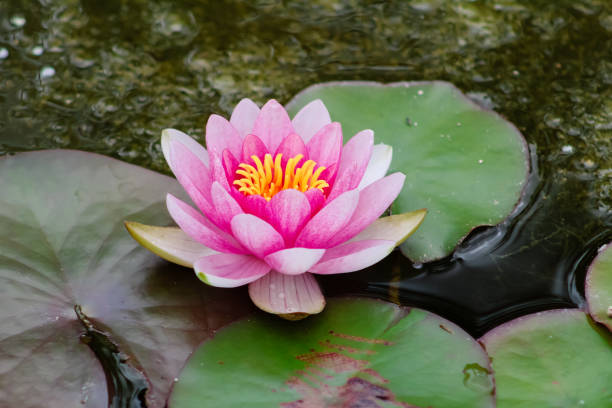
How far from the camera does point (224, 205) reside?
1463 millimetres

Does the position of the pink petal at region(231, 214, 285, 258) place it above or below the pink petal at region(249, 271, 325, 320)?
above

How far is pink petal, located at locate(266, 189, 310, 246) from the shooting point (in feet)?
4.64

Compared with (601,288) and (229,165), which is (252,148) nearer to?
(229,165)

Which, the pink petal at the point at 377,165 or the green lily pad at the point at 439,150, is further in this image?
the green lily pad at the point at 439,150

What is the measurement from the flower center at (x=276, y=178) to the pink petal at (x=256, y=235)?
13 cm

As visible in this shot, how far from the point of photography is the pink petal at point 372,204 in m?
1.56

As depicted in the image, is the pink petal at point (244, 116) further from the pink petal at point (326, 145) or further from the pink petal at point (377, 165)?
the pink petal at point (377, 165)

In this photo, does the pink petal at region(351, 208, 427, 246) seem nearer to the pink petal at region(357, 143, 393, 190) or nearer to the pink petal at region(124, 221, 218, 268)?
the pink petal at region(357, 143, 393, 190)

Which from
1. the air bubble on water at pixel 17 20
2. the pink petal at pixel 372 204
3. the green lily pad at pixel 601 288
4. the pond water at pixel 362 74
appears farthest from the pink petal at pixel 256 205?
the air bubble on water at pixel 17 20

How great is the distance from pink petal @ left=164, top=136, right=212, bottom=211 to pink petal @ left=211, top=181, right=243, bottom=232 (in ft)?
0.19

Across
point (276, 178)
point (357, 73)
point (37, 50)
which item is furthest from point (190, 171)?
point (37, 50)

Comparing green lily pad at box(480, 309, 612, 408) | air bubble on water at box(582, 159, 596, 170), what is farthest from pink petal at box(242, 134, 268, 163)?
air bubble on water at box(582, 159, 596, 170)

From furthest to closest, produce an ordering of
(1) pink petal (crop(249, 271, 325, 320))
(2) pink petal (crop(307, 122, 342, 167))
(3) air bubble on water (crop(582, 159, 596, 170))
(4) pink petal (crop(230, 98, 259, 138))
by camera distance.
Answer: (3) air bubble on water (crop(582, 159, 596, 170)) → (4) pink petal (crop(230, 98, 259, 138)) → (2) pink petal (crop(307, 122, 342, 167)) → (1) pink petal (crop(249, 271, 325, 320))

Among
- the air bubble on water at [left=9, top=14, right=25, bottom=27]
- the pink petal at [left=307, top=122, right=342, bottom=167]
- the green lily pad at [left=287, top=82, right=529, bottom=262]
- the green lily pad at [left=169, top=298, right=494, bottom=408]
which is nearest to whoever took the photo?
the green lily pad at [left=169, top=298, right=494, bottom=408]
